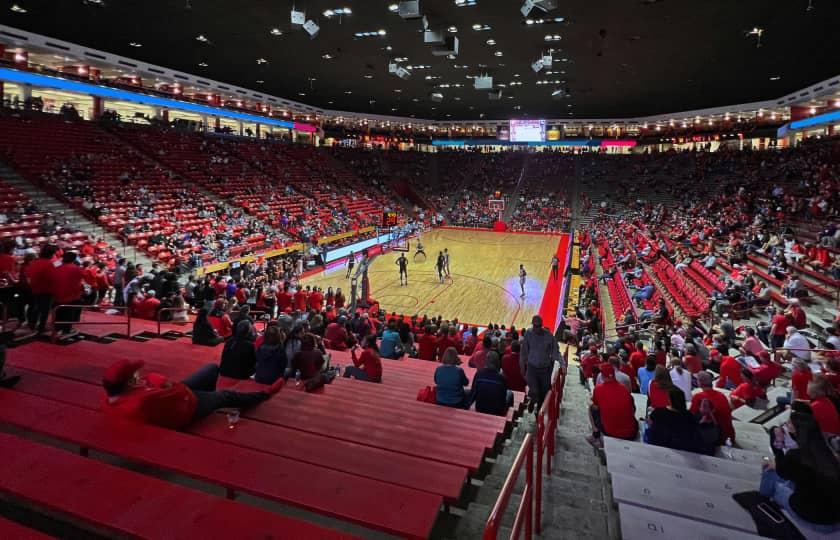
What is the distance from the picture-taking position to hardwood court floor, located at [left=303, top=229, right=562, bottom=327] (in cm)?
1617

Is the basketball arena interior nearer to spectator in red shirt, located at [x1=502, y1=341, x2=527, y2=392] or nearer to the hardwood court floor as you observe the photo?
spectator in red shirt, located at [x1=502, y1=341, x2=527, y2=392]

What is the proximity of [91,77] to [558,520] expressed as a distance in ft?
→ 98.5

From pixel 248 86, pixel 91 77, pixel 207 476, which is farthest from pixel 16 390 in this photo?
pixel 248 86

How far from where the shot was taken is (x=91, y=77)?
24.4 m

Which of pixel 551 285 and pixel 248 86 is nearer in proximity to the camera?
pixel 551 285

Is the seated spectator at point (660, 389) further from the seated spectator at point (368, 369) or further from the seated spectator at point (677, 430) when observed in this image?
the seated spectator at point (368, 369)

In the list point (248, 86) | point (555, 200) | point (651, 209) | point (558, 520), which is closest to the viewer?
point (558, 520)

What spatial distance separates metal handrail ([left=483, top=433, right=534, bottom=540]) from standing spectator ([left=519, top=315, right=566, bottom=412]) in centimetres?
268

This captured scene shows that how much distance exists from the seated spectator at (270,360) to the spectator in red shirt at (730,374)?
651cm

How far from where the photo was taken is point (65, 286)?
6.07m

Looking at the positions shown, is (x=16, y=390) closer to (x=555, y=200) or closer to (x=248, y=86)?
(x=248, y=86)

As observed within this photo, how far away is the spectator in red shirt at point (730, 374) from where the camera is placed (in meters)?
7.14

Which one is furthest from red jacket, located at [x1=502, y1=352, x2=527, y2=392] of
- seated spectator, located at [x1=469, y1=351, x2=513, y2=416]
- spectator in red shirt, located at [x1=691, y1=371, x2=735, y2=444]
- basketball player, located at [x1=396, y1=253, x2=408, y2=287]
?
basketball player, located at [x1=396, y1=253, x2=408, y2=287]

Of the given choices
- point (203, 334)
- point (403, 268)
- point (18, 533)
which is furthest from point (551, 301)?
point (18, 533)
